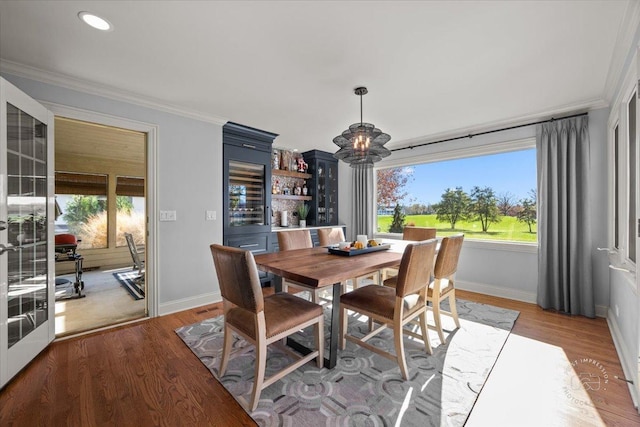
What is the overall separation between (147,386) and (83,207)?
548cm

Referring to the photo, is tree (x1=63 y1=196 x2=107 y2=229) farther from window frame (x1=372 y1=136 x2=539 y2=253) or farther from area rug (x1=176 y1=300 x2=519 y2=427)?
window frame (x1=372 y1=136 x2=539 y2=253)

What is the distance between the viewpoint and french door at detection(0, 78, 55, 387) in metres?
1.83

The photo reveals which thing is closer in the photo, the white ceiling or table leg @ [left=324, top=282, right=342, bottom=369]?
the white ceiling

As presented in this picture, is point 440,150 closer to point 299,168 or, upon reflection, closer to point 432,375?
point 299,168

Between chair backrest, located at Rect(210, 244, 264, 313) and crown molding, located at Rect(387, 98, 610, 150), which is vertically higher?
crown molding, located at Rect(387, 98, 610, 150)

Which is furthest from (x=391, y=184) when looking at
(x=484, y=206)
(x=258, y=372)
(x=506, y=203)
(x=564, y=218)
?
(x=258, y=372)

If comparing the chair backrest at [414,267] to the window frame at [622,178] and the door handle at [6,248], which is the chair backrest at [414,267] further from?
the door handle at [6,248]

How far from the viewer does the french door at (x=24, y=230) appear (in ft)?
6.00

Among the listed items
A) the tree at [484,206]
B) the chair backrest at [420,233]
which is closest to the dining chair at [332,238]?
the chair backrest at [420,233]

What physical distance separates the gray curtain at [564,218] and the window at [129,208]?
746 centimetres

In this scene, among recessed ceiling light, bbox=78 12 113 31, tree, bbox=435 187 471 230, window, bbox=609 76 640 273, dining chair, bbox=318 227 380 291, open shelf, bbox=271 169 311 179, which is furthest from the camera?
open shelf, bbox=271 169 311 179

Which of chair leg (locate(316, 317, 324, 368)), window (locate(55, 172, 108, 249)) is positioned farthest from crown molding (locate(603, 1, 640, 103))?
window (locate(55, 172, 108, 249))

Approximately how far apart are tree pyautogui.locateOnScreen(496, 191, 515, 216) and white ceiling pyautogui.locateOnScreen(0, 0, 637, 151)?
1.17 meters

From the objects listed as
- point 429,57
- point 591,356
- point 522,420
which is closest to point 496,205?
point 591,356
